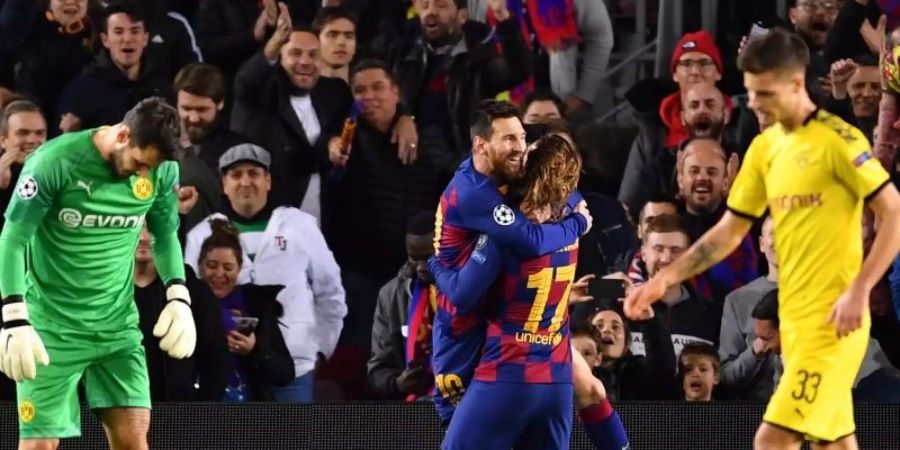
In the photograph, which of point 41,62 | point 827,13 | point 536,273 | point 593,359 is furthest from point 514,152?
point 41,62

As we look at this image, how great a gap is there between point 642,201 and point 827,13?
150 centimetres

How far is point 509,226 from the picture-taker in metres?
6.50

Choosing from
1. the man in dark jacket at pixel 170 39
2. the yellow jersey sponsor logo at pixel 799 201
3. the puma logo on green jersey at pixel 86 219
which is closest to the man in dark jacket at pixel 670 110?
the man in dark jacket at pixel 170 39

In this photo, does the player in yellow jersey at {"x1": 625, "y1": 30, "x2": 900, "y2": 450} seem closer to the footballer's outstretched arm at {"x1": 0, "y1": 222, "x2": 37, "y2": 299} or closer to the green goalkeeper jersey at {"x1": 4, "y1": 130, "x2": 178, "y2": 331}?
the green goalkeeper jersey at {"x1": 4, "y1": 130, "x2": 178, "y2": 331}

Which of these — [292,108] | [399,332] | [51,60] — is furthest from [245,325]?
[51,60]

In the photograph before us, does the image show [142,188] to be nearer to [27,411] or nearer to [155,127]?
[155,127]

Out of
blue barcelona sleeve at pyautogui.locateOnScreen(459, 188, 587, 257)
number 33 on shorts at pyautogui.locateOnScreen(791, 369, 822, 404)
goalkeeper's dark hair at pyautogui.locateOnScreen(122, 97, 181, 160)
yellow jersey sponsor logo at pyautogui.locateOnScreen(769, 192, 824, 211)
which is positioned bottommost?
number 33 on shorts at pyautogui.locateOnScreen(791, 369, 822, 404)

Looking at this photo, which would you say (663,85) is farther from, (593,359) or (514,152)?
(514,152)

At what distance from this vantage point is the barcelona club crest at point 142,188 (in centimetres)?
696

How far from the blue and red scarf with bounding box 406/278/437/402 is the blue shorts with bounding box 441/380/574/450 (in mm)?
1913

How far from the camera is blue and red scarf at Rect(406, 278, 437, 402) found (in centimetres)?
857

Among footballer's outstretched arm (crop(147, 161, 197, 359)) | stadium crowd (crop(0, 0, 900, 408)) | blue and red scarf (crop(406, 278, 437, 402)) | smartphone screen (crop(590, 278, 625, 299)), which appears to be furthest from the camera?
stadium crowd (crop(0, 0, 900, 408))

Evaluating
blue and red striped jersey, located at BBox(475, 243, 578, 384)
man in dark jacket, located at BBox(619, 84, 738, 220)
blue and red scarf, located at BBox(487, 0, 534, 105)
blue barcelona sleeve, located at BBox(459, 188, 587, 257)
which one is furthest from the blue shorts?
blue and red scarf, located at BBox(487, 0, 534, 105)

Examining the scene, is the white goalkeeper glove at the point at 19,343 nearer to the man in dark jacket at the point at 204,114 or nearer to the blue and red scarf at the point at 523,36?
the man in dark jacket at the point at 204,114
